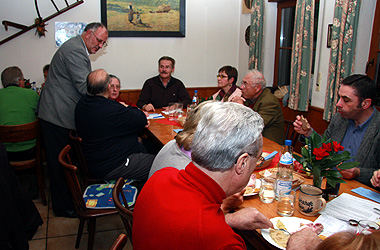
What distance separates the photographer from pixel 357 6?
121 inches

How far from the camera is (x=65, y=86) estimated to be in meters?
2.85

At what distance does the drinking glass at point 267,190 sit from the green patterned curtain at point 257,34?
3.36 m

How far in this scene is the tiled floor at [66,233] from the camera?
2.53 m

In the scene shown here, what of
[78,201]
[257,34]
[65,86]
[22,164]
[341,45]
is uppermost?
[257,34]

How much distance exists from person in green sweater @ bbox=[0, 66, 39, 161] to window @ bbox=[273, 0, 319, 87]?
3.37 meters

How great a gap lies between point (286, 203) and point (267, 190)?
0.15m

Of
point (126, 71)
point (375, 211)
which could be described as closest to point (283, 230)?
point (375, 211)

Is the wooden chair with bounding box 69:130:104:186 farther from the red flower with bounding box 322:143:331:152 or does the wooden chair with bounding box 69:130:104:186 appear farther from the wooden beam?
the wooden beam

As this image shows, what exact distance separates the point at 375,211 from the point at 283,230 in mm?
505

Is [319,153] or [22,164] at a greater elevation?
[319,153]

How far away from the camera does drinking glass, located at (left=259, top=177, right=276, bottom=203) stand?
5.28 ft

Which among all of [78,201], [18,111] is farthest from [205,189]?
[18,111]

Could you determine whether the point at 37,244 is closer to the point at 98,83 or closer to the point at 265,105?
the point at 98,83

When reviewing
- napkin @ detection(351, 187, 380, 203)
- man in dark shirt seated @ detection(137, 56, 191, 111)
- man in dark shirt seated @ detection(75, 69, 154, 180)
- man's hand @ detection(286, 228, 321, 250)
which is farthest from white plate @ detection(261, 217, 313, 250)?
man in dark shirt seated @ detection(137, 56, 191, 111)
